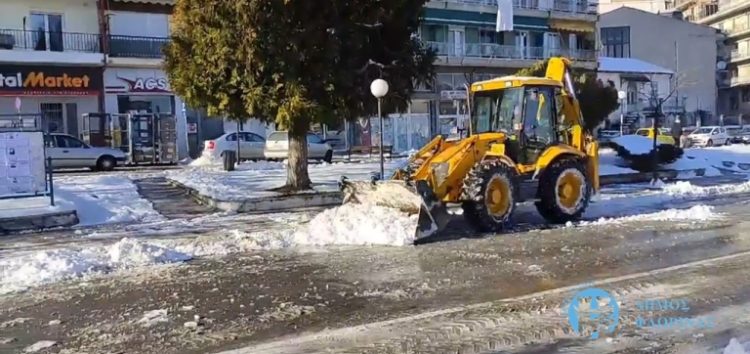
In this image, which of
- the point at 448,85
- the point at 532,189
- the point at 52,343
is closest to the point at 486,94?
the point at 532,189

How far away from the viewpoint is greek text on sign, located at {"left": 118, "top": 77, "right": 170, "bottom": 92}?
36812 millimetres

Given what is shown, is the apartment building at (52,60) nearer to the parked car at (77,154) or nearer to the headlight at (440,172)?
the parked car at (77,154)

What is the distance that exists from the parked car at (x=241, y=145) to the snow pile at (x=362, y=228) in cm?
2096

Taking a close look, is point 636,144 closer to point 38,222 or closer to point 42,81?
point 38,222

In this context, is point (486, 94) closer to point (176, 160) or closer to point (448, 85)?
point (176, 160)

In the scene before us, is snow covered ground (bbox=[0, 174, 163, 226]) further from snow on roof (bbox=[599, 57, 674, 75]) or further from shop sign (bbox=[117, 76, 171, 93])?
snow on roof (bbox=[599, 57, 674, 75])

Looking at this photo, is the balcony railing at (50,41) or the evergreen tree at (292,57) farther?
the balcony railing at (50,41)

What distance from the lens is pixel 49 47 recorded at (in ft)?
115

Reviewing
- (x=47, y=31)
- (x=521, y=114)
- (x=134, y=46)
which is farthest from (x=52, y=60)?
(x=521, y=114)

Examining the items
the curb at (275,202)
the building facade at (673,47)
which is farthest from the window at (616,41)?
the curb at (275,202)

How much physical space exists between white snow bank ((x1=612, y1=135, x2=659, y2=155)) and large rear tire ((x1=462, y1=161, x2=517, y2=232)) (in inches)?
618

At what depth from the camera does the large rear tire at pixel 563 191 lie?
13977 mm

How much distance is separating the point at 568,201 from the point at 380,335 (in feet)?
27.1

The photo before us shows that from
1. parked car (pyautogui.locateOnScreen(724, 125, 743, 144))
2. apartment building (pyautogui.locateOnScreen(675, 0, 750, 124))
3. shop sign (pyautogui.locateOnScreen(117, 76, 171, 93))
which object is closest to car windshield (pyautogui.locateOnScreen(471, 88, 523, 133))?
shop sign (pyautogui.locateOnScreen(117, 76, 171, 93))
